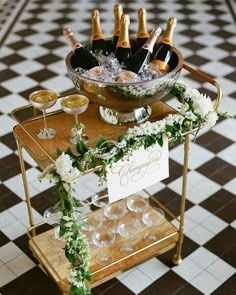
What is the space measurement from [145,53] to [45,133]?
563 mm

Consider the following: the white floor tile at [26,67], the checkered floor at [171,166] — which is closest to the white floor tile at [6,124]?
the checkered floor at [171,166]

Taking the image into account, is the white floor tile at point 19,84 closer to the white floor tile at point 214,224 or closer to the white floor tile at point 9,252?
the white floor tile at point 9,252

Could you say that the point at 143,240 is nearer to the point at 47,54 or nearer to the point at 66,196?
the point at 66,196

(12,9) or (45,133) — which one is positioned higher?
(45,133)

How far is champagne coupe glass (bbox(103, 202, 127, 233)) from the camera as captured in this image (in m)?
2.67

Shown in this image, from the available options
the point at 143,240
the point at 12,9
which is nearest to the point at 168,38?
the point at 143,240

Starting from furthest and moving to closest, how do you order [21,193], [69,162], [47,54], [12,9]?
[12,9] < [47,54] < [21,193] < [69,162]

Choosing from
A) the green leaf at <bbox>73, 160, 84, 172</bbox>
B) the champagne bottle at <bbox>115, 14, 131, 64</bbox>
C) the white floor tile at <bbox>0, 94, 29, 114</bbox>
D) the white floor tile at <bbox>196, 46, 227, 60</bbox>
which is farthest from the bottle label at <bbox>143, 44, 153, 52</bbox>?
the white floor tile at <bbox>196, 46, 227, 60</bbox>

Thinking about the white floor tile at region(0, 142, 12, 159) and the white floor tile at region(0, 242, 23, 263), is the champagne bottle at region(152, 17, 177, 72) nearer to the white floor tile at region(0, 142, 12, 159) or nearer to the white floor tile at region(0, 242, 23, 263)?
the white floor tile at region(0, 242, 23, 263)

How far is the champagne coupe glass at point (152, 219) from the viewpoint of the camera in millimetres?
2577

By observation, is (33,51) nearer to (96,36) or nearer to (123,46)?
(96,36)

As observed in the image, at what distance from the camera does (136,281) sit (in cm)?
251

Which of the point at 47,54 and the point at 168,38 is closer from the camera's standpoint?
the point at 168,38

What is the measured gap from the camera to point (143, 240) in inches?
101
